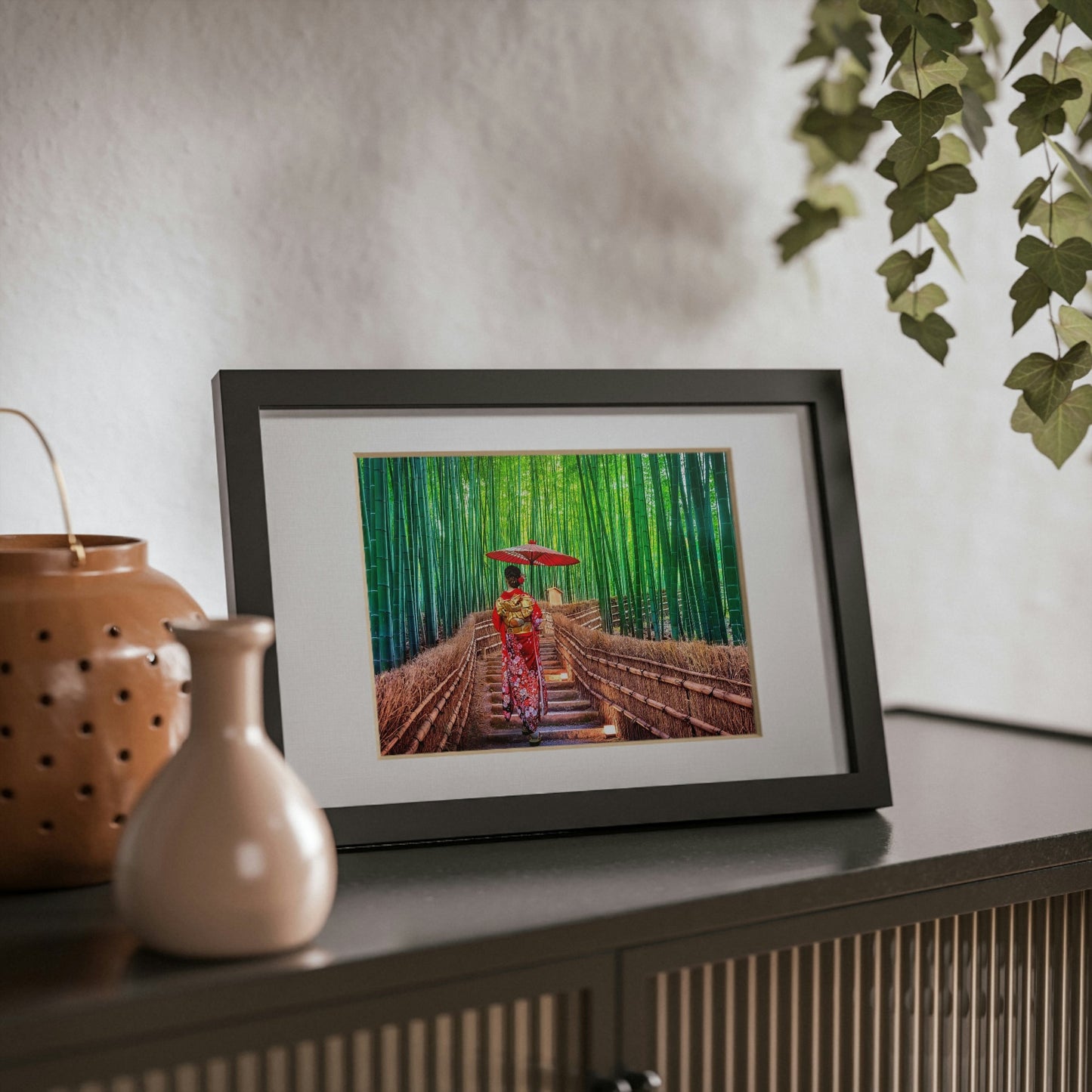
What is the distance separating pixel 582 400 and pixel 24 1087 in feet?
1.85

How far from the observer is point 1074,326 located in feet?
2.80

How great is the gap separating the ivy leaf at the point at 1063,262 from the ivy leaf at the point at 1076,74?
0.40ft

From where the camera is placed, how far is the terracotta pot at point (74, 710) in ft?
2.08

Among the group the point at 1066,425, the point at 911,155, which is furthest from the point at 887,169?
the point at 1066,425

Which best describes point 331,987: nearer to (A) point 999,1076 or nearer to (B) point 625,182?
(A) point 999,1076

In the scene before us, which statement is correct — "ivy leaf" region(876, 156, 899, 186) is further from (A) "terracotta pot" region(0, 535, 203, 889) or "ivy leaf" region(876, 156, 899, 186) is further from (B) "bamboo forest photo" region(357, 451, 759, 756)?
(A) "terracotta pot" region(0, 535, 203, 889)

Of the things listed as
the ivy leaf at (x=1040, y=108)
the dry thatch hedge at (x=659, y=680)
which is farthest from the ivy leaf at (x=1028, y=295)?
the dry thatch hedge at (x=659, y=680)

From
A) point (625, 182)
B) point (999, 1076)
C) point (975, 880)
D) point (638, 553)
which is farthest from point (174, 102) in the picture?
point (999, 1076)

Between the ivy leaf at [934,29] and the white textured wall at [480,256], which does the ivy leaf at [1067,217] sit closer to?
the ivy leaf at [934,29]

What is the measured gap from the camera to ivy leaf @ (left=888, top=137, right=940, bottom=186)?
847 mm

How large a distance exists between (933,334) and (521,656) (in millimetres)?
473

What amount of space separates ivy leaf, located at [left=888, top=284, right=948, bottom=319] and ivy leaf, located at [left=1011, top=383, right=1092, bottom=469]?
0.46 ft

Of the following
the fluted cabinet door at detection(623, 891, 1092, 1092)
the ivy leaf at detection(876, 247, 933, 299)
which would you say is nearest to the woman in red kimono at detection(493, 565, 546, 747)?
the fluted cabinet door at detection(623, 891, 1092, 1092)

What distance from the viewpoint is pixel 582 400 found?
0.84 meters
